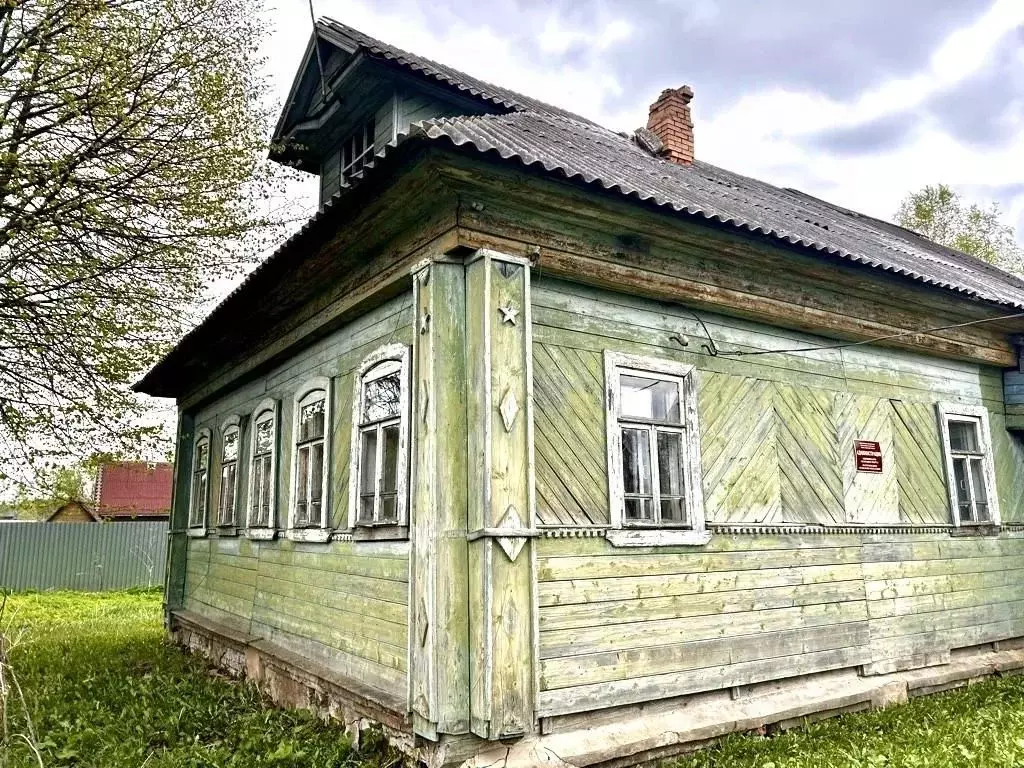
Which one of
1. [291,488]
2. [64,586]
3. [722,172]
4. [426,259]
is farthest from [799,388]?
[64,586]

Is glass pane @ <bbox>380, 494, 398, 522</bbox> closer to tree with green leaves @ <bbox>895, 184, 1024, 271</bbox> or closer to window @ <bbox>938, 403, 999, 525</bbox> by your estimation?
window @ <bbox>938, 403, 999, 525</bbox>

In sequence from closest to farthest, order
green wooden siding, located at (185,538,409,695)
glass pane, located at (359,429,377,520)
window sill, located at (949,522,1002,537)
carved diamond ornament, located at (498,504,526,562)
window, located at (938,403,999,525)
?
carved diamond ornament, located at (498,504,526,562)
green wooden siding, located at (185,538,409,695)
glass pane, located at (359,429,377,520)
window sill, located at (949,522,1002,537)
window, located at (938,403,999,525)

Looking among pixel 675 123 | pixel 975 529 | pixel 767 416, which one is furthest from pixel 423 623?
pixel 675 123

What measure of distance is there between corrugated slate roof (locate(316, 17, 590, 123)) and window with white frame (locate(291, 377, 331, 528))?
3.37m

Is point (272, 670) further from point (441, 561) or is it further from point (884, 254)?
point (884, 254)

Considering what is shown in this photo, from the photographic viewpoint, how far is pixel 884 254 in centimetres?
823

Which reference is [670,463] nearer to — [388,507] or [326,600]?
[388,507]

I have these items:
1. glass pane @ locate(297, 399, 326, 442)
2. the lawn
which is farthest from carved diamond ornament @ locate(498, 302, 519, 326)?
the lawn

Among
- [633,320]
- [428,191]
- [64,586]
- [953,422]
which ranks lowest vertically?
[64,586]

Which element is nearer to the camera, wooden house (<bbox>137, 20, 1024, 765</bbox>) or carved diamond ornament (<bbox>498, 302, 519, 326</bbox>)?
wooden house (<bbox>137, 20, 1024, 765</bbox>)

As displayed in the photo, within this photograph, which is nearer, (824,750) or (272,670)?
(824,750)

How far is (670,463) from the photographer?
5.67 m

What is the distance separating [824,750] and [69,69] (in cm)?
915

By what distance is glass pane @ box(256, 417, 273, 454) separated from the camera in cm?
797
